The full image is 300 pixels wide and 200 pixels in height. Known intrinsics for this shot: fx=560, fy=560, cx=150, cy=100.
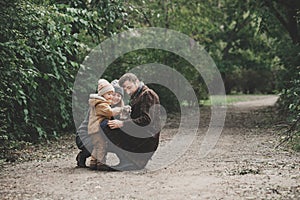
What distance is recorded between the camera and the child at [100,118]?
317 inches

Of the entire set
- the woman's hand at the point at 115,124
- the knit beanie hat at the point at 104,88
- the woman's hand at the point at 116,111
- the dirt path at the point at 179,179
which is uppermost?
the knit beanie hat at the point at 104,88

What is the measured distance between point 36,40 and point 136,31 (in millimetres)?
8444

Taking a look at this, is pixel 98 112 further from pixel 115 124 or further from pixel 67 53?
pixel 67 53

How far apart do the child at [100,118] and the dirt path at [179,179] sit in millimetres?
234

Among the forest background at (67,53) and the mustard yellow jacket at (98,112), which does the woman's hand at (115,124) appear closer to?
the mustard yellow jacket at (98,112)

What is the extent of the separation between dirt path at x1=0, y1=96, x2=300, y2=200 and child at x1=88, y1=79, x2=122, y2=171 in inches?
9.2

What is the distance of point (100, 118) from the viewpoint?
8.15m

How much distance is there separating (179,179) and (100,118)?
1660mm

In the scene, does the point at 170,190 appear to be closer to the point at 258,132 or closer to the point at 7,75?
the point at 7,75

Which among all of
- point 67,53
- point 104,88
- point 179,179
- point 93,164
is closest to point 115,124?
point 104,88

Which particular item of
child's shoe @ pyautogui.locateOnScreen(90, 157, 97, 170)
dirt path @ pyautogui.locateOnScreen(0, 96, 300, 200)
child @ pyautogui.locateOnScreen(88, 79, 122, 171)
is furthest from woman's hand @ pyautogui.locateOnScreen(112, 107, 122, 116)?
dirt path @ pyautogui.locateOnScreen(0, 96, 300, 200)

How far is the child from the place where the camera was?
8057 mm

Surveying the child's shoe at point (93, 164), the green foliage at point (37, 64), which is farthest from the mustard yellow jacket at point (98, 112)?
the green foliage at point (37, 64)

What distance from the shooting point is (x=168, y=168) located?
819cm
